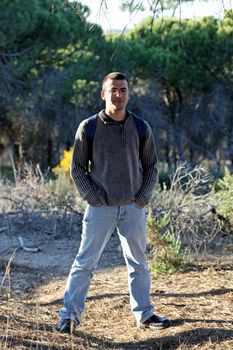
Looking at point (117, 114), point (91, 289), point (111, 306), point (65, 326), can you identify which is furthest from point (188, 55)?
point (65, 326)

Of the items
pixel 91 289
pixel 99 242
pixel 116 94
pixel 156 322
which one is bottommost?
pixel 91 289

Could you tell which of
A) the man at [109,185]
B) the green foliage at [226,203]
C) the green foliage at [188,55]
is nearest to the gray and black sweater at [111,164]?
the man at [109,185]

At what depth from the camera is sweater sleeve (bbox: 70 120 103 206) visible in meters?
4.57

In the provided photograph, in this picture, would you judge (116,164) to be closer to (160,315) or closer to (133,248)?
(133,248)

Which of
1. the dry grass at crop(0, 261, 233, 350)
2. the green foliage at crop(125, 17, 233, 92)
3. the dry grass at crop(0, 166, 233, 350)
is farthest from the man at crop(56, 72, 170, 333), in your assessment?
the green foliage at crop(125, 17, 233, 92)

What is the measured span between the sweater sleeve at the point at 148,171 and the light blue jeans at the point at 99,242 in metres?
0.08

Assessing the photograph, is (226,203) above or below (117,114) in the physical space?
below

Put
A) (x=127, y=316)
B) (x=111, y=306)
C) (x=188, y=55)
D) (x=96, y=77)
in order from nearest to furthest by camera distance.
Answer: (x=127, y=316), (x=111, y=306), (x=96, y=77), (x=188, y=55)

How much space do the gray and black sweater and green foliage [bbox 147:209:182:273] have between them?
6.61 feet

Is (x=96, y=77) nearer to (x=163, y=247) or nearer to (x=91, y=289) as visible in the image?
(x=163, y=247)

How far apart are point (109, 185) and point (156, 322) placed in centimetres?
105

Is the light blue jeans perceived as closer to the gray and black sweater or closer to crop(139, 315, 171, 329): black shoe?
the gray and black sweater

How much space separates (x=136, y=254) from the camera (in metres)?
4.69

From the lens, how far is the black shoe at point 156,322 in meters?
4.81
